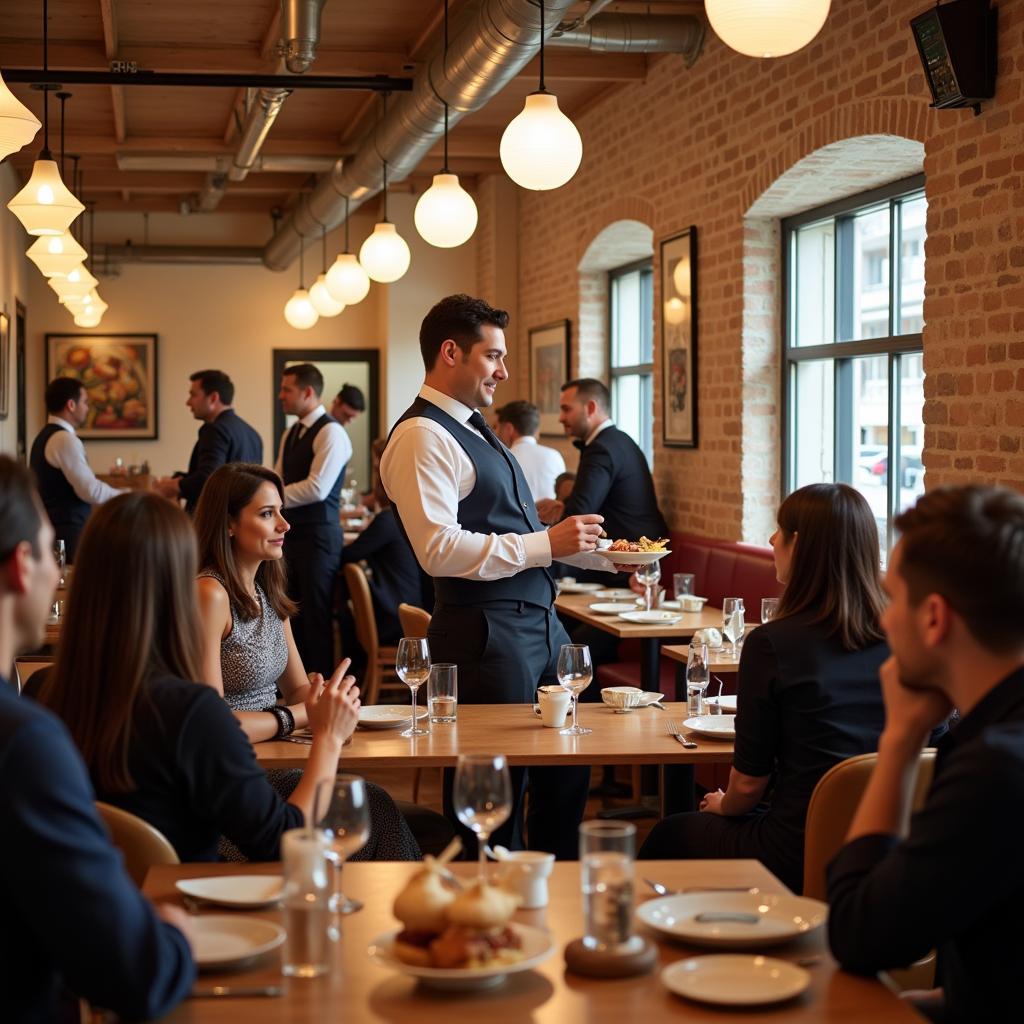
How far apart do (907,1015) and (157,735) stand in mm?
1217

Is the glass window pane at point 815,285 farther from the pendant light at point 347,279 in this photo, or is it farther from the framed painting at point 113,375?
the framed painting at point 113,375

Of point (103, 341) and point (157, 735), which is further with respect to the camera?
point (103, 341)

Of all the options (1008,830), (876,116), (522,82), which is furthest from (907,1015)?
(522,82)

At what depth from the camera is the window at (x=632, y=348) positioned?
397 inches

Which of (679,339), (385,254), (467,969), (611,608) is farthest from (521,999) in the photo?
(679,339)

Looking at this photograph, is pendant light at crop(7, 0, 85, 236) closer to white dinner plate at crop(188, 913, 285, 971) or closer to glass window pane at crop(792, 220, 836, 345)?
glass window pane at crop(792, 220, 836, 345)

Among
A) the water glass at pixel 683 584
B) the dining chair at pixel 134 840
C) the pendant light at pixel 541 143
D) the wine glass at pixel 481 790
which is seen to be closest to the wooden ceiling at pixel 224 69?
the pendant light at pixel 541 143

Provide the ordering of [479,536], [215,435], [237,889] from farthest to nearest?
[215,435]
[479,536]
[237,889]

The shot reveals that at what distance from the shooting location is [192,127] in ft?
34.8

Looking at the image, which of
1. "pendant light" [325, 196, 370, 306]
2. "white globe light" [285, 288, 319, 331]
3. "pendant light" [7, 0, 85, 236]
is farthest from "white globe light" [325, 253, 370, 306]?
"pendant light" [7, 0, 85, 236]

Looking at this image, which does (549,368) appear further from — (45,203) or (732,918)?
(732,918)

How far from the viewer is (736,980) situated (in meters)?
→ 1.82

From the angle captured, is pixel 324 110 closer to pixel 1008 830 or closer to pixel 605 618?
pixel 605 618

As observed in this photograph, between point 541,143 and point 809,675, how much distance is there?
2.68 meters
